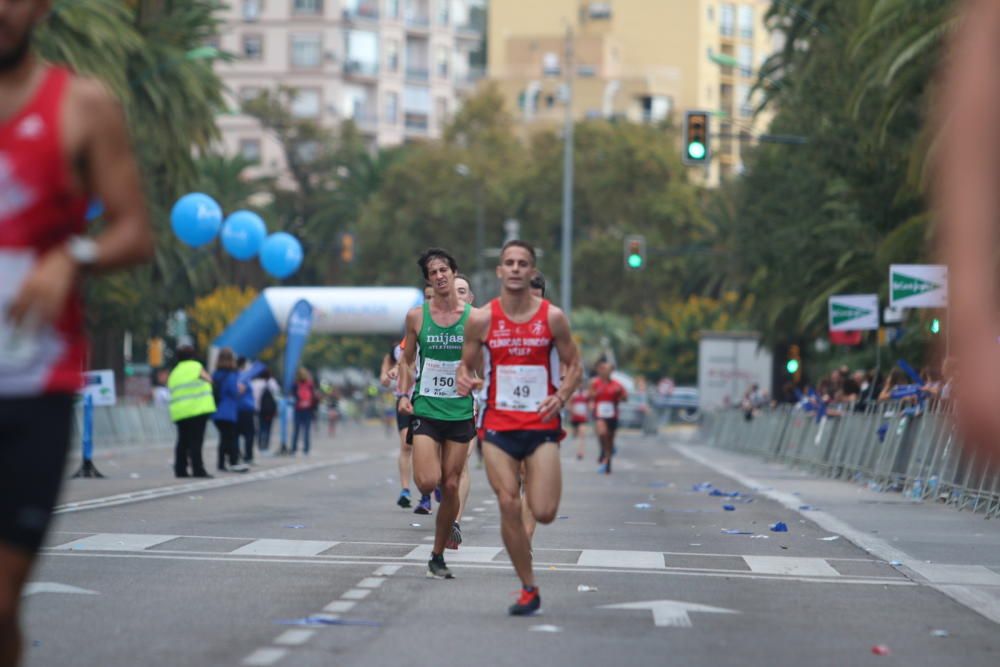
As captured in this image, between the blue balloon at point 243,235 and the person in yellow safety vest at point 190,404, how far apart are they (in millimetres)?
12343

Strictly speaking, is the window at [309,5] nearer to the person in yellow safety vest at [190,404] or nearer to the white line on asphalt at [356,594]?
the person in yellow safety vest at [190,404]

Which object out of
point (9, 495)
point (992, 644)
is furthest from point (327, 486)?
point (9, 495)

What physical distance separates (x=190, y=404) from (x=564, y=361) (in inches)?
688

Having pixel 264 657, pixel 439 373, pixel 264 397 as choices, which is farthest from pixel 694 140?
pixel 264 657

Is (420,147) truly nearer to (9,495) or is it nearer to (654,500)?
(654,500)

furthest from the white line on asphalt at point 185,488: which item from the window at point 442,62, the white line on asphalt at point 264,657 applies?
the window at point 442,62

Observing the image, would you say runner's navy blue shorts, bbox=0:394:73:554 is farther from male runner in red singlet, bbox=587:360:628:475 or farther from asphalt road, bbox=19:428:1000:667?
male runner in red singlet, bbox=587:360:628:475

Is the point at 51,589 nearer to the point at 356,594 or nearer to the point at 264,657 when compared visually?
the point at 356,594

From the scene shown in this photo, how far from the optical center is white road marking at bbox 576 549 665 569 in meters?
13.6

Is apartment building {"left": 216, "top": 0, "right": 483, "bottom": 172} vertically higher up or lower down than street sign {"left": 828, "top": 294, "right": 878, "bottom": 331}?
higher up

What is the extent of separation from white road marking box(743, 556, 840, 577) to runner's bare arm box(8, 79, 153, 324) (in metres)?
9.20

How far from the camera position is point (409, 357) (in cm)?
1388

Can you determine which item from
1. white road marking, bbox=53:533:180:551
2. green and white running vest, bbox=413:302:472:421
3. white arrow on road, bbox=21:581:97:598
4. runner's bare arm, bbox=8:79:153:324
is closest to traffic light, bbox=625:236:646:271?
white road marking, bbox=53:533:180:551

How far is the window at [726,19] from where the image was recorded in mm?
129750
